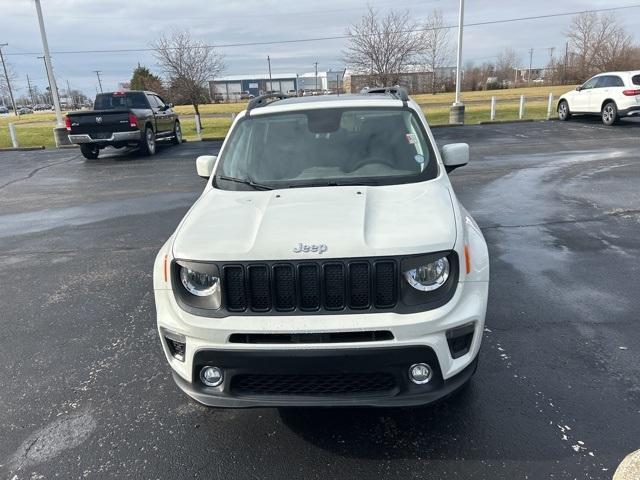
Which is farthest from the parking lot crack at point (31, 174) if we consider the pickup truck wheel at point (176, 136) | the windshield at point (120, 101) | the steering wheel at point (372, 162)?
the steering wheel at point (372, 162)

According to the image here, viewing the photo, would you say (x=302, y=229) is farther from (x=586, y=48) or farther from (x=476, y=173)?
(x=586, y=48)

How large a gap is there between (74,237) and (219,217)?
17.2 ft

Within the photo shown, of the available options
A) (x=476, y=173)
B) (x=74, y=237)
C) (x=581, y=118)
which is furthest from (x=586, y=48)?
(x=74, y=237)

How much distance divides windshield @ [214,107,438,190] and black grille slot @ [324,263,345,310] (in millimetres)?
1092

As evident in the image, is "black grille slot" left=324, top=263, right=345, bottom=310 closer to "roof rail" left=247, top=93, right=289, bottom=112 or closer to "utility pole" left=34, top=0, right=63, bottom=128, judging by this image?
"roof rail" left=247, top=93, right=289, bottom=112

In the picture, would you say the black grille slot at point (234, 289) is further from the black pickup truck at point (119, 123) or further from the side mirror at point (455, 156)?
the black pickup truck at point (119, 123)

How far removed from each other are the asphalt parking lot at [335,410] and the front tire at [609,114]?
12.8 metres

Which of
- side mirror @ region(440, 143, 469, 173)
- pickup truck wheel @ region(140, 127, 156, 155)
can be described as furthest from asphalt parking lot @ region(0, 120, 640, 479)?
pickup truck wheel @ region(140, 127, 156, 155)

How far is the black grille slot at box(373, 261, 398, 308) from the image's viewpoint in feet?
8.38

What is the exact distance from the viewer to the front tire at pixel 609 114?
18125mm

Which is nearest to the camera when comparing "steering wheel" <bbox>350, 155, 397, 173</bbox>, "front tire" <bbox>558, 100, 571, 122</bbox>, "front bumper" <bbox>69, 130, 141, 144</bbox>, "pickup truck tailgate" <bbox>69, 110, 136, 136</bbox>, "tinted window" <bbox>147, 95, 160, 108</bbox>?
"steering wheel" <bbox>350, 155, 397, 173</bbox>

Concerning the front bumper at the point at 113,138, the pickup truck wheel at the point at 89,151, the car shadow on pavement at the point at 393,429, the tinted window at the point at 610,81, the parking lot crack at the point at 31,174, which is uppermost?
the tinted window at the point at 610,81

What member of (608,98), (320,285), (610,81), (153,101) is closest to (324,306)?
(320,285)

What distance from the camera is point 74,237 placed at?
740 centimetres
